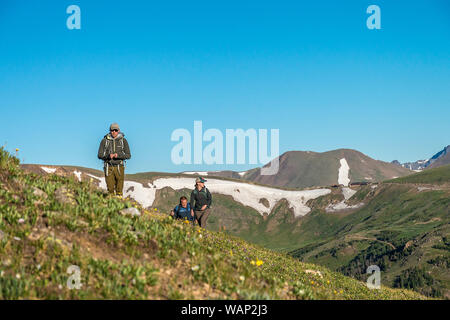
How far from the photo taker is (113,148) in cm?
1644

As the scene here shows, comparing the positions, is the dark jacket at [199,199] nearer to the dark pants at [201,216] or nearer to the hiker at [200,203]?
the hiker at [200,203]

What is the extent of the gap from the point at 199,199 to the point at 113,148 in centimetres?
570

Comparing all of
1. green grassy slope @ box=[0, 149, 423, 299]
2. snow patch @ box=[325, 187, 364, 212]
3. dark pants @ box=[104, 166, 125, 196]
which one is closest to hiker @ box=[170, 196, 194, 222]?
dark pants @ box=[104, 166, 125, 196]

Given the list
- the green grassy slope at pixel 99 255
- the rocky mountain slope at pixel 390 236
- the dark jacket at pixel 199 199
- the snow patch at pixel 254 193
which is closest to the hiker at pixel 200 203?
the dark jacket at pixel 199 199

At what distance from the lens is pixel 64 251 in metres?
8.41

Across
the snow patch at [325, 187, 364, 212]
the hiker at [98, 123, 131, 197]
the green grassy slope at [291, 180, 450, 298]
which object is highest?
the hiker at [98, 123, 131, 197]

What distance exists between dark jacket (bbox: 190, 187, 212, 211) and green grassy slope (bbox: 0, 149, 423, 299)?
28.5 ft

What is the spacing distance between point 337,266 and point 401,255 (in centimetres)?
2059

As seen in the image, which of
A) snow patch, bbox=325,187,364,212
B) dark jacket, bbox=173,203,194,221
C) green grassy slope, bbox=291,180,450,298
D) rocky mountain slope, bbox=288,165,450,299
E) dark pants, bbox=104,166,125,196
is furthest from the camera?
snow patch, bbox=325,187,364,212

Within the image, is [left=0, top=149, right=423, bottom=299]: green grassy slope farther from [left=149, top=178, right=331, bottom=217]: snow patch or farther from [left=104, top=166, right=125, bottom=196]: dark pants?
[left=149, top=178, right=331, bottom=217]: snow patch

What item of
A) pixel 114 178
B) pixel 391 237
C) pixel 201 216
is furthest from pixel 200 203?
pixel 391 237

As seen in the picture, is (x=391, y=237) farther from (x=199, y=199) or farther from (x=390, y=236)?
(x=199, y=199)

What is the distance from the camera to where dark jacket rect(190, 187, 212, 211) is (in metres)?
20.4

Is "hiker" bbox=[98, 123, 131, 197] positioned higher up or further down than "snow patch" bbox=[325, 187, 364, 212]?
higher up
